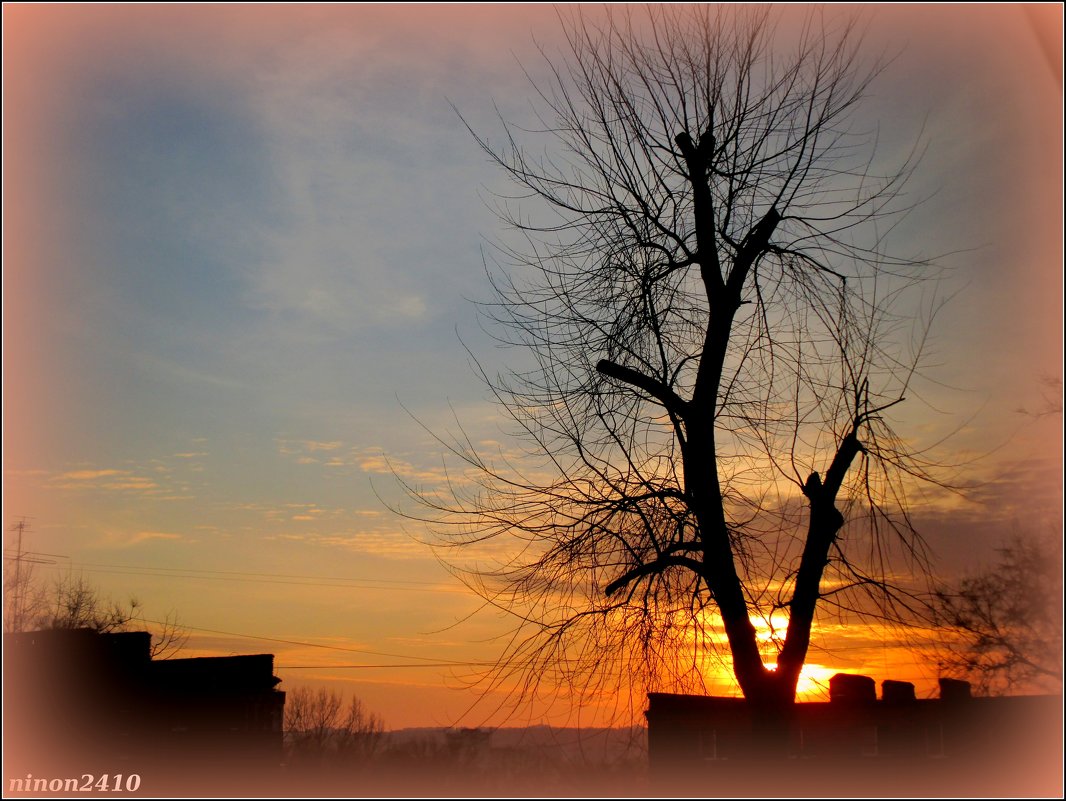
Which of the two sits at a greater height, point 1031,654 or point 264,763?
point 1031,654

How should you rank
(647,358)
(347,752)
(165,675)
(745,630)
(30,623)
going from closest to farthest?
(745,630) < (647,358) < (347,752) < (165,675) < (30,623)

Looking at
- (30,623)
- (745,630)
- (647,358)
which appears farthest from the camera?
(30,623)

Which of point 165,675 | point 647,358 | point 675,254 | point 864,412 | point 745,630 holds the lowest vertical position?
point 165,675

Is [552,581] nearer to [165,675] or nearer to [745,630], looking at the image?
[745,630]

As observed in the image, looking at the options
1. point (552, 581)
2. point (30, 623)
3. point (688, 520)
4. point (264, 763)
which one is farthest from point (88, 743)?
point (30, 623)

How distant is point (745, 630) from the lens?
279 inches

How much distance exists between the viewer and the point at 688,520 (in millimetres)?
7309

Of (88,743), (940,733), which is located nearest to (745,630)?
(88,743)

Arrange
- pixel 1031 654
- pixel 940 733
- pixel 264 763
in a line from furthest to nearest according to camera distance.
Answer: pixel 940 733
pixel 1031 654
pixel 264 763

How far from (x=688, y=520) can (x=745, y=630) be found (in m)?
1.01

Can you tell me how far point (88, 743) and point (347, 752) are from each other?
7.59m

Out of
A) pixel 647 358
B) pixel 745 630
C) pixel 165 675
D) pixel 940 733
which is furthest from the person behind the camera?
pixel 940 733

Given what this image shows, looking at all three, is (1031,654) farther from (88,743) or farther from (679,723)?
(88,743)

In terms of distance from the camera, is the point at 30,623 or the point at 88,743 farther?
the point at 30,623
